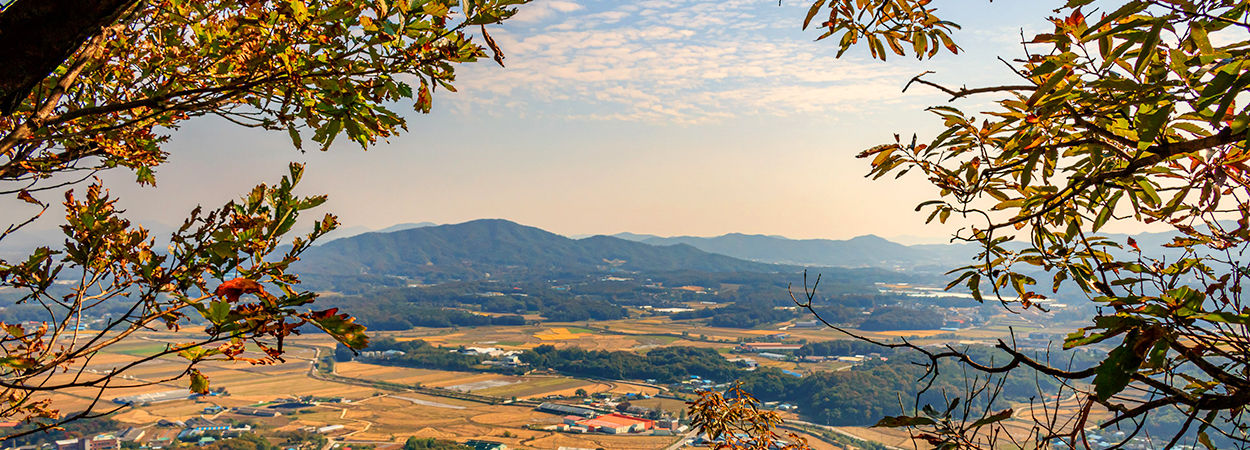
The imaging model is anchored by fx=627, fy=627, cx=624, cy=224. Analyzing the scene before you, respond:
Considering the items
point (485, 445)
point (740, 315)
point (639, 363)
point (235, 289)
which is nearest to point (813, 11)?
point (235, 289)

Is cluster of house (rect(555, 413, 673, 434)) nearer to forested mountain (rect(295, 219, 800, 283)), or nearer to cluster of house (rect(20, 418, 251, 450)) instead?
cluster of house (rect(20, 418, 251, 450))

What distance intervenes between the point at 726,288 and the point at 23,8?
290 feet

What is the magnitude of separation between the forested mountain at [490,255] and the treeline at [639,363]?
58181 millimetres

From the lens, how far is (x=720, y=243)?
170000mm

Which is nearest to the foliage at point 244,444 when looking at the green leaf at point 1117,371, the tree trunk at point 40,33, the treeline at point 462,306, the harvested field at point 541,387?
the harvested field at point 541,387

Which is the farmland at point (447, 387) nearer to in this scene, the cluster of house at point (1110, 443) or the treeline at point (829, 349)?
the treeline at point (829, 349)

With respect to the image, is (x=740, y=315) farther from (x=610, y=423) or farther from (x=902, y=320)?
(x=610, y=423)

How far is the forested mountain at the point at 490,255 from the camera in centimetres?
10500

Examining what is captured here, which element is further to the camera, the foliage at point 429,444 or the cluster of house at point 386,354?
the cluster of house at point 386,354

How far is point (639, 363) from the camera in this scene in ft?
138

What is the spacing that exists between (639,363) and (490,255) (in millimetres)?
79463

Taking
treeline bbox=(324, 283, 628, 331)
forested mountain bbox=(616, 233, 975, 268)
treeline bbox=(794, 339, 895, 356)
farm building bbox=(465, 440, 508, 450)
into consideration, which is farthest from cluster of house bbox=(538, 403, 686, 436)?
forested mountain bbox=(616, 233, 975, 268)

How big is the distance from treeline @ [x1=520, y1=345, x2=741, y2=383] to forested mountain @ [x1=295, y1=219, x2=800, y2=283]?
5818cm

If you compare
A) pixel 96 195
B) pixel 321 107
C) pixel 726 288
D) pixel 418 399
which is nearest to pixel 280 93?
pixel 321 107
